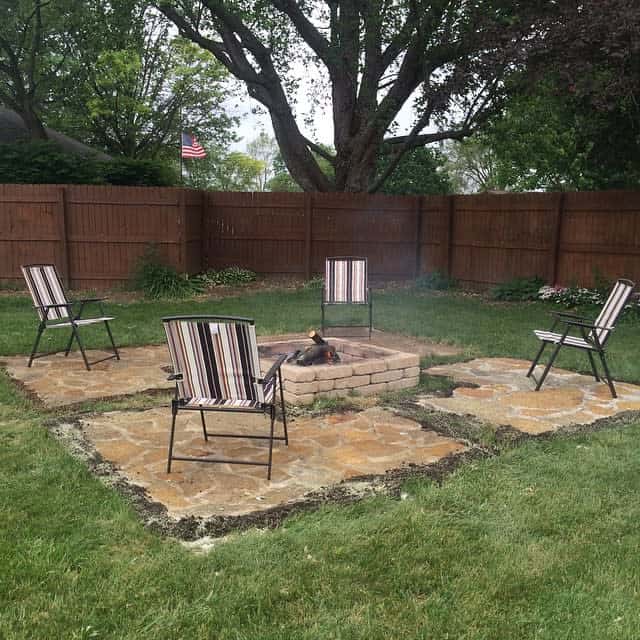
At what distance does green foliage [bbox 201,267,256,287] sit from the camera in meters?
13.1

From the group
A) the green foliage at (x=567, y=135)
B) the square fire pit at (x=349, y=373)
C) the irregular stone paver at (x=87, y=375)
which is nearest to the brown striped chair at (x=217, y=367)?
the square fire pit at (x=349, y=373)

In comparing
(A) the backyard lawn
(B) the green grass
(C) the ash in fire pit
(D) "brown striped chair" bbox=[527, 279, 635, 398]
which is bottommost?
(B) the green grass

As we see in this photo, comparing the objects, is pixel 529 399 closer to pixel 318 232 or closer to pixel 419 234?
pixel 318 232

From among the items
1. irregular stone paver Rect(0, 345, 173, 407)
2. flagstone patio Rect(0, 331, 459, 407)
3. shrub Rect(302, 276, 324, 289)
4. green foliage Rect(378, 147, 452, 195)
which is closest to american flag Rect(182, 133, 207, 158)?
green foliage Rect(378, 147, 452, 195)

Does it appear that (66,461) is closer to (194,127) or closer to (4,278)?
(4,278)

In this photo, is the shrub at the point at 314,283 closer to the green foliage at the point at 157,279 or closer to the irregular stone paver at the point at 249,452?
the green foliage at the point at 157,279

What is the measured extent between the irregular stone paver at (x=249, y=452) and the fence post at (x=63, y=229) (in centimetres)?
796

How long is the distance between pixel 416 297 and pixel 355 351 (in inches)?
256

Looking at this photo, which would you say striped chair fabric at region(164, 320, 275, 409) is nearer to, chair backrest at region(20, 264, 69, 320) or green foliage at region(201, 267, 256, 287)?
chair backrest at region(20, 264, 69, 320)

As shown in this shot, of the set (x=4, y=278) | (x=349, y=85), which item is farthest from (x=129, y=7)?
(x=4, y=278)

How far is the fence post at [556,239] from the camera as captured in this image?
38.1 feet

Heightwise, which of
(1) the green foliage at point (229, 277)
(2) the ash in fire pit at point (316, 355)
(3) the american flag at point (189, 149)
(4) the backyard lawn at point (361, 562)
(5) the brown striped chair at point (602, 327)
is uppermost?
(3) the american flag at point (189, 149)

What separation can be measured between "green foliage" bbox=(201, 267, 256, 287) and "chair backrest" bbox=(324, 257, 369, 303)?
17.7 ft

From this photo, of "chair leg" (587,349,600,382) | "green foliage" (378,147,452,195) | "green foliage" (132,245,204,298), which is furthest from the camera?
"green foliage" (378,147,452,195)
